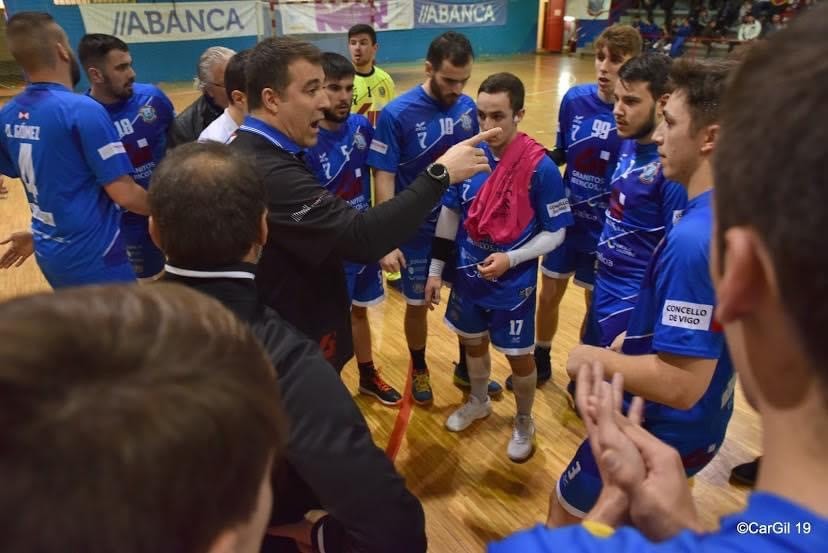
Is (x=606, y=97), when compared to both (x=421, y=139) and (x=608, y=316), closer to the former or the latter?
(x=421, y=139)

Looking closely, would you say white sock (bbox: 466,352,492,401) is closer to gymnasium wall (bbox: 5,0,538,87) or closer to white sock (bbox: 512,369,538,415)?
white sock (bbox: 512,369,538,415)

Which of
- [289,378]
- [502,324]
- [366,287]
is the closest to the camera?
[289,378]

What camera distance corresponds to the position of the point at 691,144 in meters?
1.69

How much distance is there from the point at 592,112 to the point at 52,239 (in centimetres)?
308

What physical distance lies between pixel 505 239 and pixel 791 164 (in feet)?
7.11

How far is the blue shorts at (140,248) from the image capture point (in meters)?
3.62

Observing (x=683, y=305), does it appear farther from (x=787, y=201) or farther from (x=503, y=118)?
(x=503, y=118)

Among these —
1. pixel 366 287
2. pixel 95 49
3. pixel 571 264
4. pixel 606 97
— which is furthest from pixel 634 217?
pixel 95 49

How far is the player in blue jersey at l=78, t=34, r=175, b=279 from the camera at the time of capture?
11.7 ft

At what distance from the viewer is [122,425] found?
437 millimetres

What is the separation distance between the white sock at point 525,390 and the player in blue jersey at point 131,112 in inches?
98.0

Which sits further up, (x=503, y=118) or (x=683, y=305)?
(x=503, y=118)

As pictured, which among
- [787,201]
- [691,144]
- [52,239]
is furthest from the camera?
[52,239]

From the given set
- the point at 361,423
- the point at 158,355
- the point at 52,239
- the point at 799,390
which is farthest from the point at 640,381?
the point at 52,239
